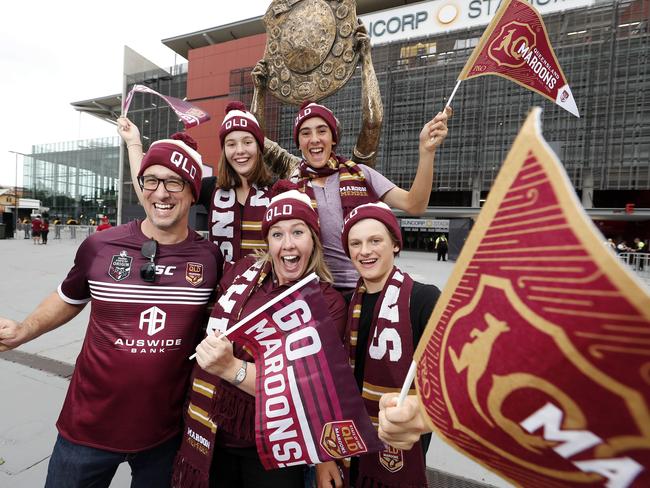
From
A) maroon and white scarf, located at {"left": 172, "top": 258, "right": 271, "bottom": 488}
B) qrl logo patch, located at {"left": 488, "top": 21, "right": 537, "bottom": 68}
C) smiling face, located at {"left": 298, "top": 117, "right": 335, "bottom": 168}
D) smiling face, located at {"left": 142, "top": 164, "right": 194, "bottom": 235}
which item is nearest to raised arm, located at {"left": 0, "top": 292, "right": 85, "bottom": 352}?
smiling face, located at {"left": 142, "top": 164, "right": 194, "bottom": 235}

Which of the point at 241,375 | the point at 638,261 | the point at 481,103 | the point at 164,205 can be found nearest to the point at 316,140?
the point at 164,205

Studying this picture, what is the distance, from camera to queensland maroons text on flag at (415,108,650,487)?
1.55 feet

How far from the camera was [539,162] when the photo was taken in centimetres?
53

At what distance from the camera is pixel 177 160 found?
1809 millimetres

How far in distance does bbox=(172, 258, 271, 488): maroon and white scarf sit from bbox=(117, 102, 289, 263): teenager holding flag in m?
0.52

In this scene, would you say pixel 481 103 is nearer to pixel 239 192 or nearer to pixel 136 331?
pixel 239 192

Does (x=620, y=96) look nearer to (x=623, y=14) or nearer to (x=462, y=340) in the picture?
(x=623, y=14)

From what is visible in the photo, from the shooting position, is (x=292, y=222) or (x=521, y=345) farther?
(x=292, y=222)

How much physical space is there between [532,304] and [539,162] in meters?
0.21

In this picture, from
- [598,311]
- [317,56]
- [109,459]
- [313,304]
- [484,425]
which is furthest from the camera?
[317,56]

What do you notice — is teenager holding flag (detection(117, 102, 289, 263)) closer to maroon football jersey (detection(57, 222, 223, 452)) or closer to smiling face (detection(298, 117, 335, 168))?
smiling face (detection(298, 117, 335, 168))

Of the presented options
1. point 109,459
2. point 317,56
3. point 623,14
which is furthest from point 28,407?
point 623,14

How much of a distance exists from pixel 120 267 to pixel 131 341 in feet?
1.12

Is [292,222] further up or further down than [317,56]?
further down
